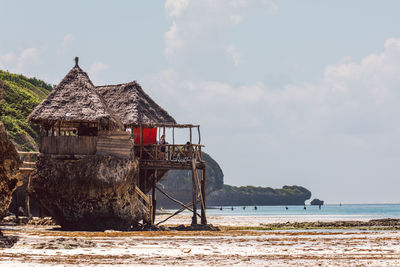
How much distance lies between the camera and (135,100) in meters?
35.9

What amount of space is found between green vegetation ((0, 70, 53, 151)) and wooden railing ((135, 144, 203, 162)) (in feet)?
55.8

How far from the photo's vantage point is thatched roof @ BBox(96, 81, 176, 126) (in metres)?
34.8

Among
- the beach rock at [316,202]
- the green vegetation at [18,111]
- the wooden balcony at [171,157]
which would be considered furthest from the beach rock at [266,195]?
the wooden balcony at [171,157]

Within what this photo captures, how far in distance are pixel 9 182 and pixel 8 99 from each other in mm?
40190

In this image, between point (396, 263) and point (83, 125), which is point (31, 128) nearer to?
point (83, 125)

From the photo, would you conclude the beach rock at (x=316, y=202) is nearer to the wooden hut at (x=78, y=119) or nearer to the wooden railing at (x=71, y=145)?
the wooden hut at (x=78, y=119)

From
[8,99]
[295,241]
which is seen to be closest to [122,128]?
[295,241]

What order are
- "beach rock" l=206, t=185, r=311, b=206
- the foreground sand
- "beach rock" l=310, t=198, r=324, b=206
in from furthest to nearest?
"beach rock" l=310, t=198, r=324, b=206 → "beach rock" l=206, t=185, r=311, b=206 → the foreground sand

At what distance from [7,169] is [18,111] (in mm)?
38443

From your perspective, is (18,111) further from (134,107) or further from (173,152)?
(173,152)

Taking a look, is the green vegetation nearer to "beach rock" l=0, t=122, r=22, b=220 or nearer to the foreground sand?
"beach rock" l=0, t=122, r=22, b=220

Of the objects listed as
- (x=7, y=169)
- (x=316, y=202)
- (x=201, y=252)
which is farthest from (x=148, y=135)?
(x=316, y=202)

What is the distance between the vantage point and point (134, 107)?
35375mm

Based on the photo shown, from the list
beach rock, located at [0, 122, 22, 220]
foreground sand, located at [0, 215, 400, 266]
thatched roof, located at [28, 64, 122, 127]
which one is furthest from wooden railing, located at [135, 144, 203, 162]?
beach rock, located at [0, 122, 22, 220]
